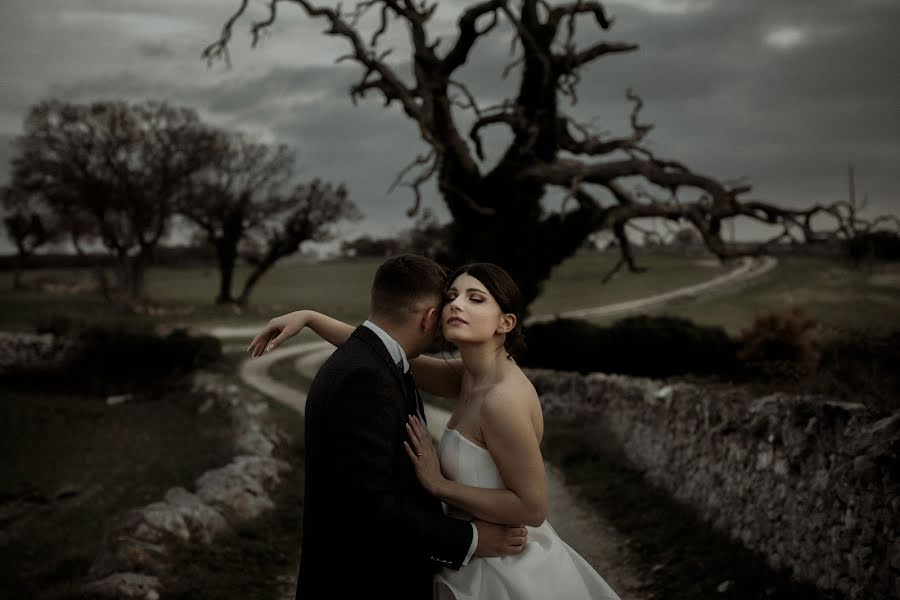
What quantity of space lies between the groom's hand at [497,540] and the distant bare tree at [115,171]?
1388 inches

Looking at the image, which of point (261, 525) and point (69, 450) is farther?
point (69, 450)

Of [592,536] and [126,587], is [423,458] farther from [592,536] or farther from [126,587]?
[592,536]

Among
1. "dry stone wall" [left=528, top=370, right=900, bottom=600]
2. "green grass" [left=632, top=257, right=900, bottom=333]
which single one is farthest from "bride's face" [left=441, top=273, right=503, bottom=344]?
"green grass" [left=632, top=257, right=900, bottom=333]

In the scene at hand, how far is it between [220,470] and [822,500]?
7.42m

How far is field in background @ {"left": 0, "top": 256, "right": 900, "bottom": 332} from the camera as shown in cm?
1888

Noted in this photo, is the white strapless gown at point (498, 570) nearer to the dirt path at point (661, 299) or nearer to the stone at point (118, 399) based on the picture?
the stone at point (118, 399)

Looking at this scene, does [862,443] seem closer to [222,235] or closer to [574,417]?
[574,417]

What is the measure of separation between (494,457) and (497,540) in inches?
14.1

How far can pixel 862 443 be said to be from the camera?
586cm

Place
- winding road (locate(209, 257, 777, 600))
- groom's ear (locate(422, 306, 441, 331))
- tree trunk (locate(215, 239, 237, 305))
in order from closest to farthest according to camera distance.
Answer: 1. groom's ear (locate(422, 306, 441, 331))
2. winding road (locate(209, 257, 777, 600))
3. tree trunk (locate(215, 239, 237, 305))

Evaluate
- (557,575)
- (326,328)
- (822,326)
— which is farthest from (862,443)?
(822,326)

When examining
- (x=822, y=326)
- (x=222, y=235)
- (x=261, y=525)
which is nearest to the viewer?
(x=261, y=525)

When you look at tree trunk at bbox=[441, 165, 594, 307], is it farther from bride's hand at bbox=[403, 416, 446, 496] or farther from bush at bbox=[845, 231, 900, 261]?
bride's hand at bbox=[403, 416, 446, 496]

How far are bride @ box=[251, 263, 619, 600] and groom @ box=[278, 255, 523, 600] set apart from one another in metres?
0.09
